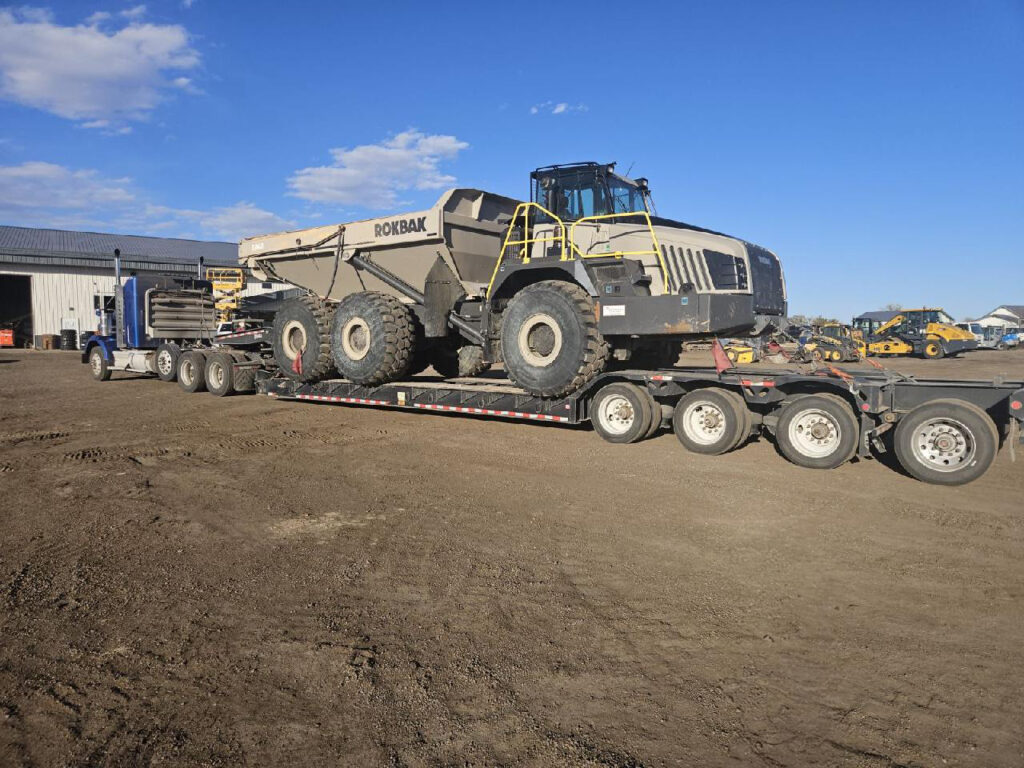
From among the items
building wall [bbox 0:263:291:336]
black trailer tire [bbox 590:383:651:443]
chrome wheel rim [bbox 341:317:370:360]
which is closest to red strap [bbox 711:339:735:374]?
black trailer tire [bbox 590:383:651:443]

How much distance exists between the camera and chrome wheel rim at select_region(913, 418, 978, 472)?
7.08 m

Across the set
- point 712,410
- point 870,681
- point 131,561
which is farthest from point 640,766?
point 712,410

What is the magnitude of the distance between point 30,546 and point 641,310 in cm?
678

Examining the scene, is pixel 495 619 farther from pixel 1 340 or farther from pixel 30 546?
pixel 1 340

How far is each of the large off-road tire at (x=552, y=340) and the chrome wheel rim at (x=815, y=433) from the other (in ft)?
8.53

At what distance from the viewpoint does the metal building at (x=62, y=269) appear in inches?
1409

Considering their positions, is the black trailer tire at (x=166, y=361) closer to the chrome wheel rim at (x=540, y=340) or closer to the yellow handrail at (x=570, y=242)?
the yellow handrail at (x=570, y=242)

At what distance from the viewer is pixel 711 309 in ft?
27.7

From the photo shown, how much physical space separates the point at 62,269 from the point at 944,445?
41.4 meters

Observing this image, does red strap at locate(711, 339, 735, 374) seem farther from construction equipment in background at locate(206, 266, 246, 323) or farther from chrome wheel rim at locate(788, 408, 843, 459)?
construction equipment in background at locate(206, 266, 246, 323)

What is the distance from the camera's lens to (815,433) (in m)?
7.90

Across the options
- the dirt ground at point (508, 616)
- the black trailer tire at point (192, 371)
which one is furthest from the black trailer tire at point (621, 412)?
the black trailer tire at point (192, 371)

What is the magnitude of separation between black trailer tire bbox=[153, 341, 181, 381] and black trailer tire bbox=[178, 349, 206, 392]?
3.77ft

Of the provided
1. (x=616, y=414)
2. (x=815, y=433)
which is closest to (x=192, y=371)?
(x=616, y=414)
